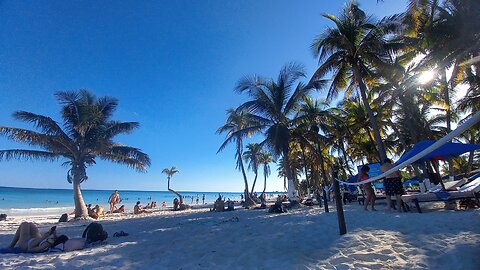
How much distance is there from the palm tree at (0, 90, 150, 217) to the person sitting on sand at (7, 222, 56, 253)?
410 inches

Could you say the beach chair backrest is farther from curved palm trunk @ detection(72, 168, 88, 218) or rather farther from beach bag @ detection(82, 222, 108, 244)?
curved palm trunk @ detection(72, 168, 88, 218)

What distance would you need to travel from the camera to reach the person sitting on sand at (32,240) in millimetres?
5355

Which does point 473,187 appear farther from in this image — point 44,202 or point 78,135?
point 44,202

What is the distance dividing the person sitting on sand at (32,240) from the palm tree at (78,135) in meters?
10.4

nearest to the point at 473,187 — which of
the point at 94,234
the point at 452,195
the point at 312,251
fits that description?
the point at 452,195

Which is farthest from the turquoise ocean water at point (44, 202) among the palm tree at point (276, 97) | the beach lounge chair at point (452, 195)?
the beach lounge chair at point (452, 195)

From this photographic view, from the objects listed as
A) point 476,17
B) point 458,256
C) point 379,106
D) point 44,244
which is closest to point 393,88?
point 379,106

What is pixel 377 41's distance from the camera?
12352 mm

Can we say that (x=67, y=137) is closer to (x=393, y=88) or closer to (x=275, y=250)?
(x=275, y=250)

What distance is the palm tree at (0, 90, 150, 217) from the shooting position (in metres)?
14.2

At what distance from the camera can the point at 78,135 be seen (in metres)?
15.5

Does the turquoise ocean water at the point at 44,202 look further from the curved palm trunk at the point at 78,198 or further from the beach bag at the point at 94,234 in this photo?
the beach bag at the point at 94,234

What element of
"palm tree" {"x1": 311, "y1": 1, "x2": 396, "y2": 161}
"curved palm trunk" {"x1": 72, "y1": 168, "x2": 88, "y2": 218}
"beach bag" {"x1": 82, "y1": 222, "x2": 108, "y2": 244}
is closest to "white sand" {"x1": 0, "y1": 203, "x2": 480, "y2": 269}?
"beach bag" {"x1": 82, "y1": 222, "x2": 108, "y2": 244}

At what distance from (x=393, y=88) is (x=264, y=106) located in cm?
880
